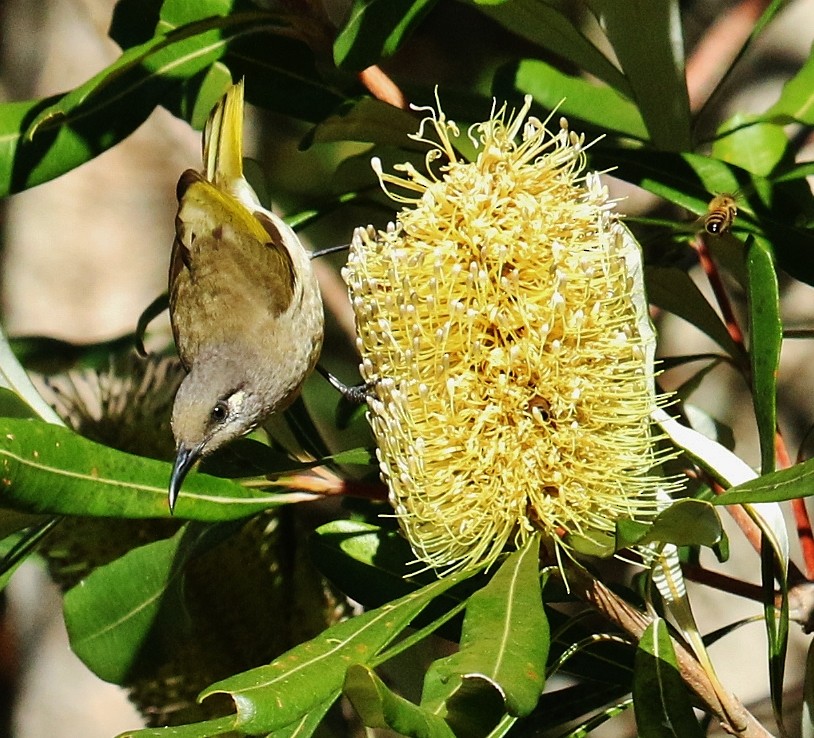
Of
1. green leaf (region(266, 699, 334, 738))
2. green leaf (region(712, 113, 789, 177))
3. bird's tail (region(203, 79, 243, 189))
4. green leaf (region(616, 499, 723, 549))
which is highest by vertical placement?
bird's tail (region(203, 79, 243, 189))

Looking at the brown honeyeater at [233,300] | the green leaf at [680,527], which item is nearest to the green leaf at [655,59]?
the brown honeyeater at [233,300]

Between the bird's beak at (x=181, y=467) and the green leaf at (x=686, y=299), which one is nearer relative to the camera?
the bird's beak at (x=181, y=467)

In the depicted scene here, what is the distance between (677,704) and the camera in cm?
92

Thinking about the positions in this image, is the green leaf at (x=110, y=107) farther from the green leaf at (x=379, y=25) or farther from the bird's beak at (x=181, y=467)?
the bird's beak at (x=181, y=467)

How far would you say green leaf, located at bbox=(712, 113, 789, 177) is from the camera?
1453mm

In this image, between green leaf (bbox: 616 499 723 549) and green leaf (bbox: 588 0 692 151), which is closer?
green leaf (bbox: 616 499 723 549)

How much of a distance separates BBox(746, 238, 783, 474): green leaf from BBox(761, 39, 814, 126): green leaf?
1.59 ft

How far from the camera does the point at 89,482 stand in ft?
3.02

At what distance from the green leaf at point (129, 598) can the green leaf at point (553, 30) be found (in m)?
0.74

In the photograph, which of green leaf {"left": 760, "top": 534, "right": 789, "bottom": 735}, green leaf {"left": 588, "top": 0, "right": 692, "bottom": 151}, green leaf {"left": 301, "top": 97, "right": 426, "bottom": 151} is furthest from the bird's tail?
green leaf {"left": 760, "top": 534, "right": 789, "bottom": 735}

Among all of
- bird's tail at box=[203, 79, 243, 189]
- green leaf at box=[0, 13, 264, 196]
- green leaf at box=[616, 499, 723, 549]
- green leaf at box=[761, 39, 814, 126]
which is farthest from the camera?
bird's tail at box=[203, 79, 243, 189]

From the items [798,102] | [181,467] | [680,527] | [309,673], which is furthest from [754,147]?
[309,673]

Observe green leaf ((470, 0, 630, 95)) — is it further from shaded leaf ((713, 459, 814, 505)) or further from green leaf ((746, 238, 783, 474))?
shaded leaf ((713, 459, 814, 505))

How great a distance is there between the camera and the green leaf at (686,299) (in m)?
1.27
